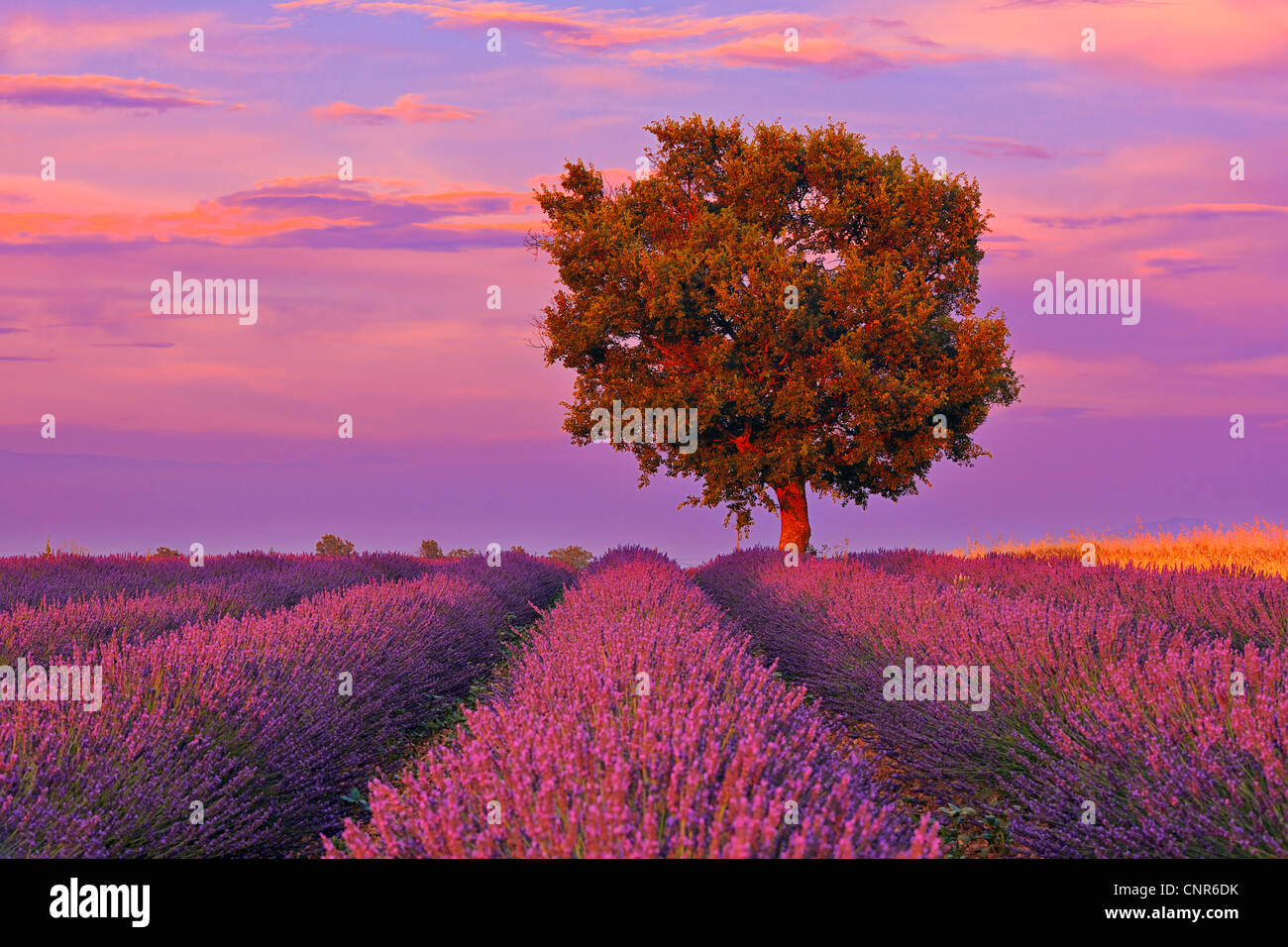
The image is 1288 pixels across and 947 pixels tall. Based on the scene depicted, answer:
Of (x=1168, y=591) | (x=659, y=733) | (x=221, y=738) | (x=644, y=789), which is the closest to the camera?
(x=644, y=789)

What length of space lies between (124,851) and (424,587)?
600cm

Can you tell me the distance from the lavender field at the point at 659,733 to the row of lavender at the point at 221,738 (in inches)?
0.6

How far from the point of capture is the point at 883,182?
17859 mm

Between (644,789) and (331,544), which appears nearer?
(644,789)

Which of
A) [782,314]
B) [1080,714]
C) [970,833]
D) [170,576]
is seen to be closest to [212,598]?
[170,576]

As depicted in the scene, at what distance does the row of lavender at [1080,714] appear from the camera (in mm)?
3461

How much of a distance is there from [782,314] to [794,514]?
415 cm

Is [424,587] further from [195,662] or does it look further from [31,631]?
[195,662]

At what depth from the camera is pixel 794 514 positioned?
18.5 m

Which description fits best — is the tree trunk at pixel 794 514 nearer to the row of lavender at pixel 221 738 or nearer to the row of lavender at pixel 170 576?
the row of lavender at pixel 170 576

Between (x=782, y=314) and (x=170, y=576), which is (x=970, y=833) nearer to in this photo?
(x=170, y=576)

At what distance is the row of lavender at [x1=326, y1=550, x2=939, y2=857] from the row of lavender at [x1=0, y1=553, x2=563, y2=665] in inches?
143

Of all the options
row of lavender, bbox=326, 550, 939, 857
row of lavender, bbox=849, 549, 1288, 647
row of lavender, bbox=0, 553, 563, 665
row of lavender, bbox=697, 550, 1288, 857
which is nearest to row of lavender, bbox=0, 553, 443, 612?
row of lavender, bbox=0, 553, 563, 665
